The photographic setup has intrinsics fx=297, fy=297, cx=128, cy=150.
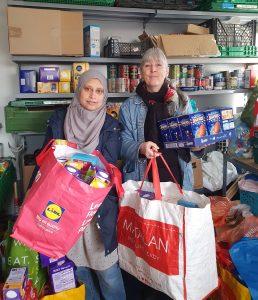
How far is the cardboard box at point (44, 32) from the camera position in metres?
2.15

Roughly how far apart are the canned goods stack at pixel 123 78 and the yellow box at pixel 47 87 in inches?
18.9

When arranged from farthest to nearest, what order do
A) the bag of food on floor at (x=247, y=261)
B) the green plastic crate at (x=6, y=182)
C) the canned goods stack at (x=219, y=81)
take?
the canned goods stack at (x=219, y=81) → the green plastic crate at (x=6, y=182) → the bag of food on floor at (x=247, y=261)

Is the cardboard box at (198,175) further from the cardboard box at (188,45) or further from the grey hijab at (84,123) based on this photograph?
the grey hijab at (84,123)

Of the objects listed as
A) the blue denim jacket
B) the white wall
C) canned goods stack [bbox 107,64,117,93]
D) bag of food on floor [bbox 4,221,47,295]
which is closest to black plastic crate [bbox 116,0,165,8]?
canned goods stack [bbox 107,64,117,93]

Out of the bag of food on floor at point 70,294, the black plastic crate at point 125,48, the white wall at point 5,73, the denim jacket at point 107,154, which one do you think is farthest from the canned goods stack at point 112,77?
the bag of food on floor at point 70,294

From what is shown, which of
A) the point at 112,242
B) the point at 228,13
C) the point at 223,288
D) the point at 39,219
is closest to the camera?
the point at 39,219

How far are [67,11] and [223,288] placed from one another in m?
2.15

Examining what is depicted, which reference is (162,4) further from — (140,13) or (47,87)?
(47,87)

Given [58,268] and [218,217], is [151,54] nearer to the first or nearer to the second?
[218,217]

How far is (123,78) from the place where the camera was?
2586mm

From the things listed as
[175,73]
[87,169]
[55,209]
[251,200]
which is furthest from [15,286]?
[175,73]

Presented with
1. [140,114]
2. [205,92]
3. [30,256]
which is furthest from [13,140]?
[205,92]

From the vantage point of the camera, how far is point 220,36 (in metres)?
2.76

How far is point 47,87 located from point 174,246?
1747 mm
